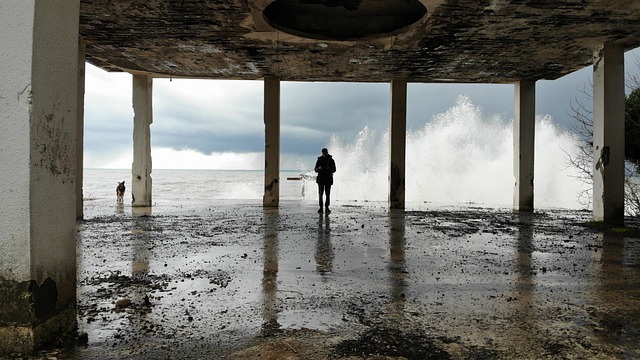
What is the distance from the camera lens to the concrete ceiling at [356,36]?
26.2ft

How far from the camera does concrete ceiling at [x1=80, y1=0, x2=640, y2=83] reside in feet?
26.2

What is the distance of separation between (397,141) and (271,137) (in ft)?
14.0

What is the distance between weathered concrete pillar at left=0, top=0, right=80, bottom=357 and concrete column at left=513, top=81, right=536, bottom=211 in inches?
566

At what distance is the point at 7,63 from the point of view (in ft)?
7.39

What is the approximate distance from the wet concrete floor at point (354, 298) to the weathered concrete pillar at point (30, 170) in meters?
0.29

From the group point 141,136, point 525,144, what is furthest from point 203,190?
point 525,144

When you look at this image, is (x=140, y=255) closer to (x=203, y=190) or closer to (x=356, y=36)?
(x=356, y=36)

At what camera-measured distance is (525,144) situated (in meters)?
14.2

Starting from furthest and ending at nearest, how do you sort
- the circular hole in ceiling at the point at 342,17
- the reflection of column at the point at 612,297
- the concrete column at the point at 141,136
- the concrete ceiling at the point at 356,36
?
the concrete column at the point at 141,136
the circular hole in ceiling at the point at 342,17
the concrete ceiling at the point at 356,36
the reflection of column at the point at 612,297

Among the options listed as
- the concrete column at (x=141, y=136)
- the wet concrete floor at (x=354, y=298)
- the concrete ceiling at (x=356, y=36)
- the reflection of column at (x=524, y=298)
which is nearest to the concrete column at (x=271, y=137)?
the concrete ceiling at (x=356, y=36)

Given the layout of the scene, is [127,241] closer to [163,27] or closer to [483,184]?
[163,27]

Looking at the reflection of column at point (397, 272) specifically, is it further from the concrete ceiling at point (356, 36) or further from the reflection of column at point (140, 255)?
the concrete ceiling at point (356, 36)

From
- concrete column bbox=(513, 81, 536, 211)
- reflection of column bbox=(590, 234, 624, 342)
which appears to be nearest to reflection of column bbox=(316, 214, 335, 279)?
reflection of column bbox=(590, 234, 624, 342)

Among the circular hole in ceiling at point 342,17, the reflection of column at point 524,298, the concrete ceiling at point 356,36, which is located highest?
the circular hole in ceiling at point 342,17
